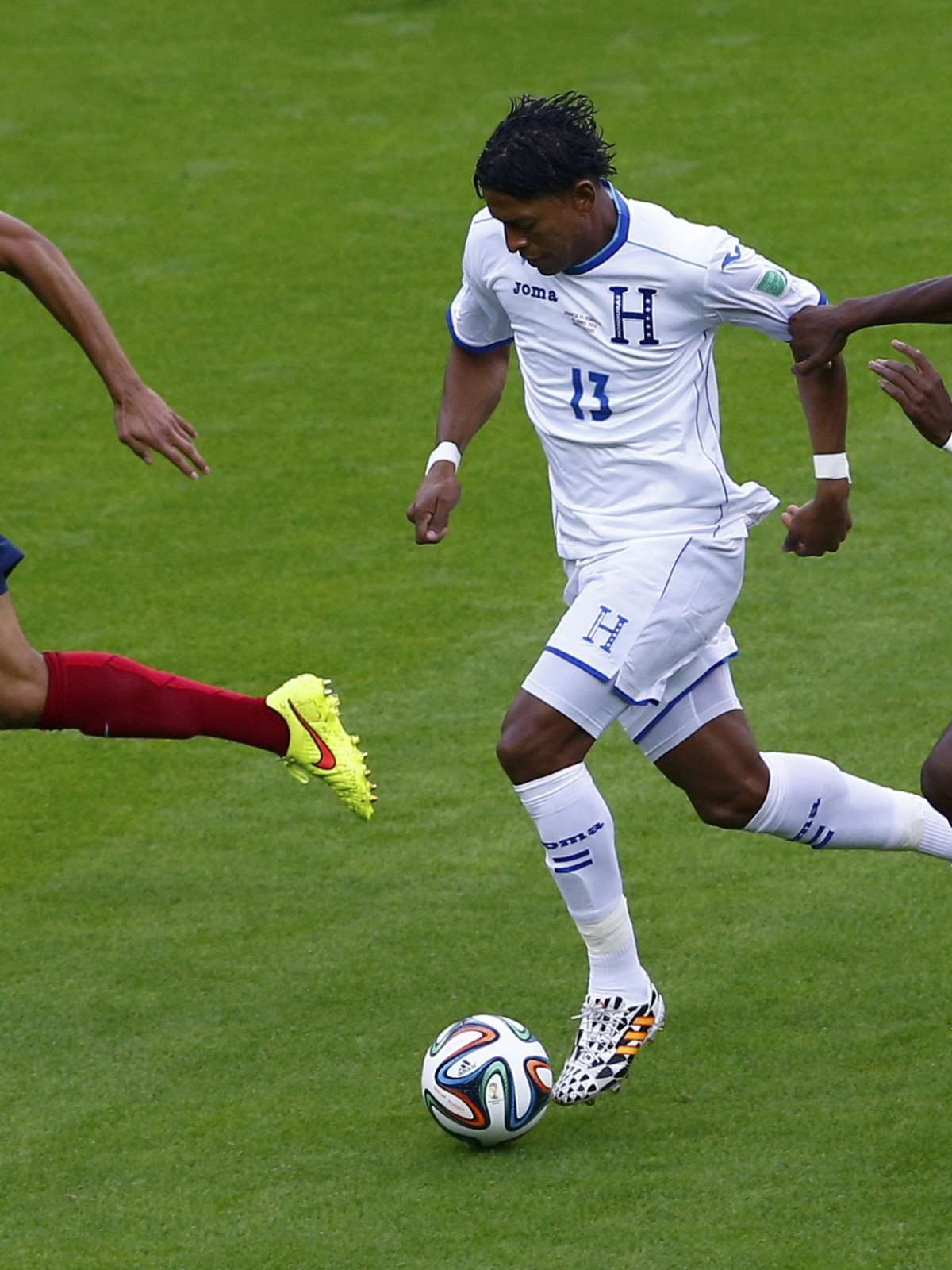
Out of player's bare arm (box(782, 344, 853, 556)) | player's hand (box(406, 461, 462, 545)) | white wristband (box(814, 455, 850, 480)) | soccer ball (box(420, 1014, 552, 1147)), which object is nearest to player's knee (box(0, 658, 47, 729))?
player's hand (box(406, 461, 462, 545))

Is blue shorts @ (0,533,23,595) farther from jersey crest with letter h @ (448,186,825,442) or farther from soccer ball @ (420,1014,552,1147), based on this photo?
soccer ball @ (420,1014,552,1147)

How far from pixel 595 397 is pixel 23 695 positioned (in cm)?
154

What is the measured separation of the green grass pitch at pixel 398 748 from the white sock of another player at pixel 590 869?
0.90 feet

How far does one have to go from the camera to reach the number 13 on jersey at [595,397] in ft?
16.1

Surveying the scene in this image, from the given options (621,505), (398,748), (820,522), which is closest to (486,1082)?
(621,505)

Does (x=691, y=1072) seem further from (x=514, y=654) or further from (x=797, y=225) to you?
(x=797, y=225)

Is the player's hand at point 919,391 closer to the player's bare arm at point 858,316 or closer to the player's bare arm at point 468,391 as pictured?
the player's bare arm at point 858,316

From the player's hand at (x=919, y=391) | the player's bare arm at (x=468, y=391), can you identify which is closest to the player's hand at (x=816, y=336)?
the player's hand at (x=919, y=391)

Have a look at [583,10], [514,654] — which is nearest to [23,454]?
[514,654]

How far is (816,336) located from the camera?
4.91 m

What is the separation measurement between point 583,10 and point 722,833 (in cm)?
984

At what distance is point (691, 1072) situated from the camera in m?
4.94

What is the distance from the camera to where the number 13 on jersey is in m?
4.91

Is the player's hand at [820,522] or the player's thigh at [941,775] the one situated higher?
the player's hand at [820,522]
